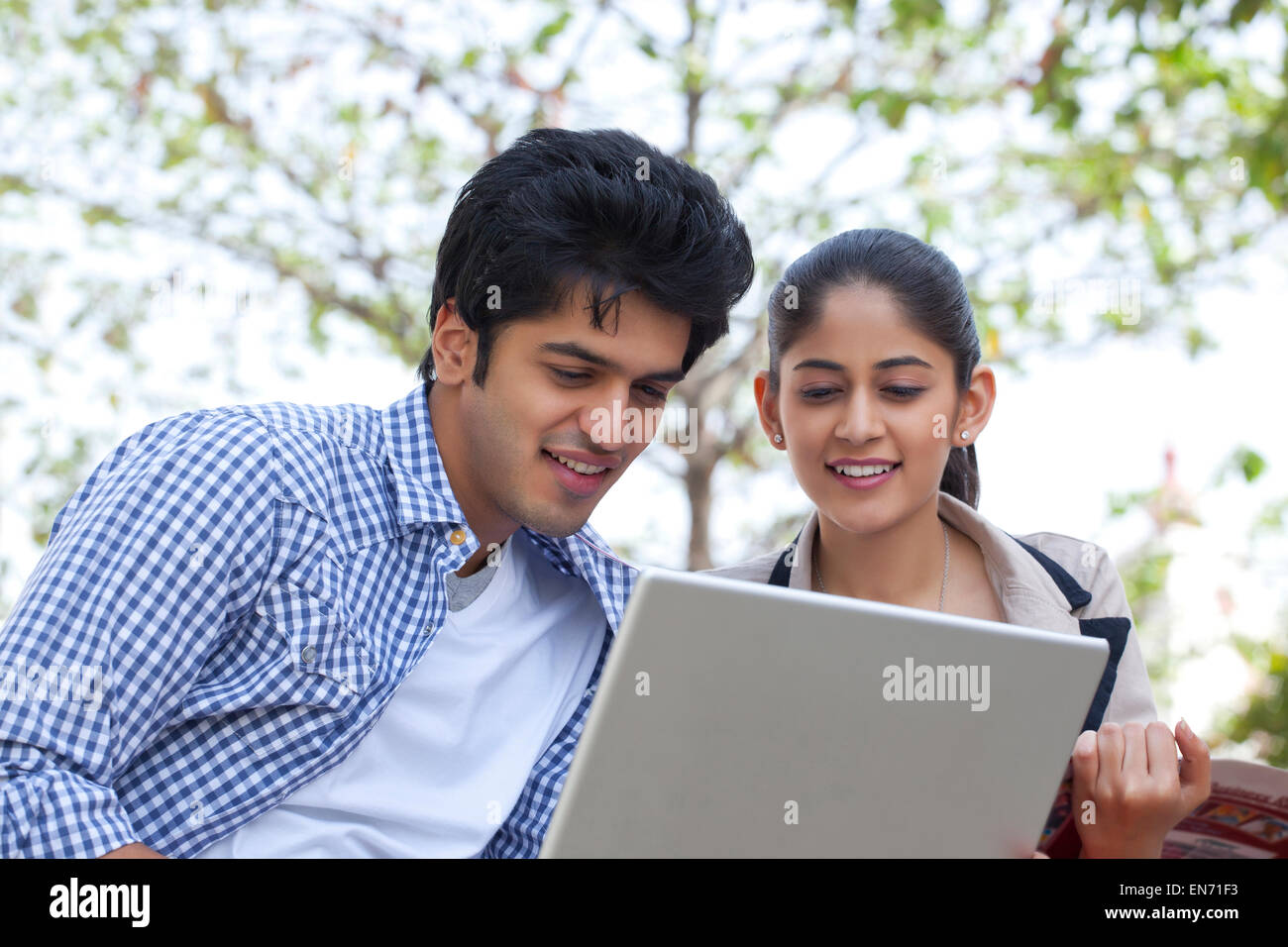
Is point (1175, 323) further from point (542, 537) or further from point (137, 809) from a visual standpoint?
point (137, 809)

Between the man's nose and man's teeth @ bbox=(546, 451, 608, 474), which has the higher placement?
the man's nose

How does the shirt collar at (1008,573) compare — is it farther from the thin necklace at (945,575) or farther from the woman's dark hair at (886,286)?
the woman's dark hair at (886,286)

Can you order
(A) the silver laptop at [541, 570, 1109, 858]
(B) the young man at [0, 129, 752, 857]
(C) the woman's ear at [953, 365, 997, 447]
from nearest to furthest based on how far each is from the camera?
(A) the silver laptop at [541, 570, 1109, 858]
(B) the young man at [0, 129, 752, 857]
(C) the woman's ear at [953, 365, 997, 447]

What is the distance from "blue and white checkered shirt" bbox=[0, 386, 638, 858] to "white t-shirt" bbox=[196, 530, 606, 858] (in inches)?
4.0

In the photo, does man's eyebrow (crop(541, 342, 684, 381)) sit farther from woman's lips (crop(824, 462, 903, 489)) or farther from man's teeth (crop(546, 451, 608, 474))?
woman's lips (crop(824, 462, 903, 489))

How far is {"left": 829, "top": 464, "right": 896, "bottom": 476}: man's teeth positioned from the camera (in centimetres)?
228

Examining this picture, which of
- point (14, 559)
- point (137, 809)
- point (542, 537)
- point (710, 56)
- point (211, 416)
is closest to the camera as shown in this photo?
point (137, 809)

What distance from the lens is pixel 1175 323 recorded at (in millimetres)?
6812

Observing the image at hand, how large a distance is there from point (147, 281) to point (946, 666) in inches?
241

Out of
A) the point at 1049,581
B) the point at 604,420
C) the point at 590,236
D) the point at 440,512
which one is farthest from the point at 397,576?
the point at 1049,581

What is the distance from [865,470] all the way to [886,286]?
1.21ft

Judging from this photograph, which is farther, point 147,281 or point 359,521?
point 147,281

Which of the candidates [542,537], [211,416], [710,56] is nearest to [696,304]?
[542,537]

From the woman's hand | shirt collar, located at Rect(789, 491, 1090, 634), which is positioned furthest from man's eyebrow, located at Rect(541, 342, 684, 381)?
the woman's hand
